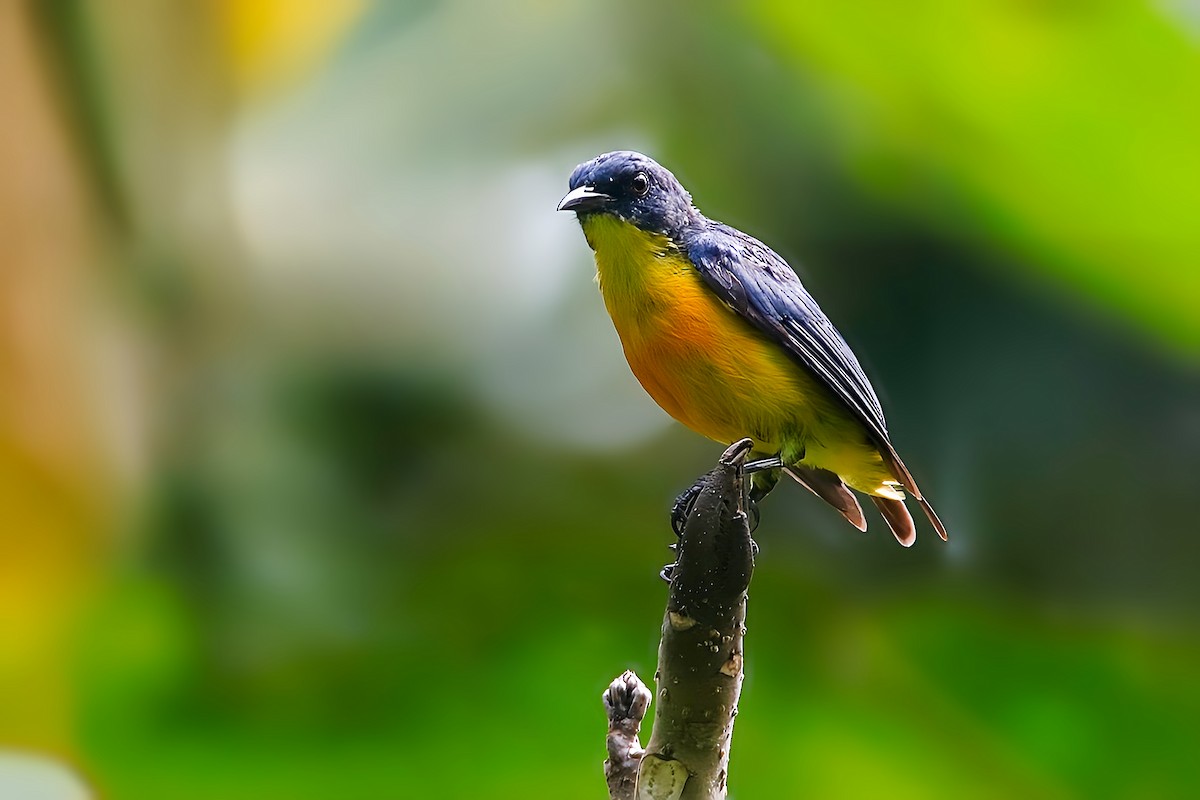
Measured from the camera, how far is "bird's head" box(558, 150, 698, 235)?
6.02 feet

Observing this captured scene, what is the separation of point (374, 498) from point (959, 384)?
1472 mm

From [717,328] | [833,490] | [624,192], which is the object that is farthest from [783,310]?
[833,490]

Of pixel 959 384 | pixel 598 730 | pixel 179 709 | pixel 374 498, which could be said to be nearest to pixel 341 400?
pixel 374 498

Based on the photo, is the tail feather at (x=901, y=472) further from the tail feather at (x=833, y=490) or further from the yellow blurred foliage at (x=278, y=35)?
the yellow blurred foliage at (x=278, y=35)

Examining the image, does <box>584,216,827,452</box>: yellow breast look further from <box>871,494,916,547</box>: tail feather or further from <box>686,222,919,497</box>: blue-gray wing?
<box>871,494,916,547</box>: tail feather

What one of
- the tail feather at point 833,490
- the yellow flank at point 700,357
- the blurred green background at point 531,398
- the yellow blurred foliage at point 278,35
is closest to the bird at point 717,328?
the yellow flank at point 700,357

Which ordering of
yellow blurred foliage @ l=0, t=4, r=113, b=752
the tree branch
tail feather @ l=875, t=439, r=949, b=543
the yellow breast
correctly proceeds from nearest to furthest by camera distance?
the tree branch, the yellow breast, tail feather @ l=875, t=439, r=949, b=543, yellow blurred foliage @ l=0, t=4, r=113, b=752

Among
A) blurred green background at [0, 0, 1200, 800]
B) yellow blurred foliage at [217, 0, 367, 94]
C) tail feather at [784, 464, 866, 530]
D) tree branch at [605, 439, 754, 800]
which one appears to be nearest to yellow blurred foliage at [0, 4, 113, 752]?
blurred green background at [0, 0, 1200, 800]

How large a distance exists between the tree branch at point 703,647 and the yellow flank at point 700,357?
1.29 feet

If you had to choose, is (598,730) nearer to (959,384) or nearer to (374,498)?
(374,498)

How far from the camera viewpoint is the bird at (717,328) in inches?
69.5

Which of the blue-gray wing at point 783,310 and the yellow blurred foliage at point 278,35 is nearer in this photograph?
the blue-gray wing at point 783,310

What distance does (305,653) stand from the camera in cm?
268

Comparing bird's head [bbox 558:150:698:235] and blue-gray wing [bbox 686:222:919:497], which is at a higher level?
bird's head [bbox 558:150:698:235]
